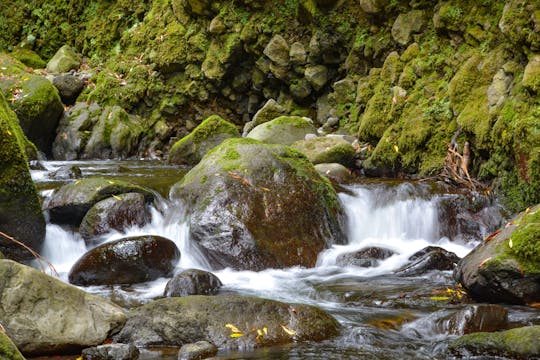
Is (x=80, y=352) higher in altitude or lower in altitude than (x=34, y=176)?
higher

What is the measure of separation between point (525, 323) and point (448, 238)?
11.3 ft

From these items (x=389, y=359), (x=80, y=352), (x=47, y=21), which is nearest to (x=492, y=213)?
(x=389, y=359)

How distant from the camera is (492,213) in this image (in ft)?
27.6

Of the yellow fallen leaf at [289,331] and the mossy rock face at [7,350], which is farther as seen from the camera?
the yellow fallen leaf at [289,331]

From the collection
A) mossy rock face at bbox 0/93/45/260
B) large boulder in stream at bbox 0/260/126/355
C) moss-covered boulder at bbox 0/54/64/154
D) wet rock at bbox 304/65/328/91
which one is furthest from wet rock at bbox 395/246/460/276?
moss-covered boulder at bbox 0/54/64/154

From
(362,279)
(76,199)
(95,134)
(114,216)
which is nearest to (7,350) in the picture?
(362,279)

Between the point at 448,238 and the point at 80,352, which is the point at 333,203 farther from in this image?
the point at 80,352

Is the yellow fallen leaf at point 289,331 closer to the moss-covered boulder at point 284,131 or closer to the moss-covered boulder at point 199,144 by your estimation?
the moss-covered boulder at point 284,131

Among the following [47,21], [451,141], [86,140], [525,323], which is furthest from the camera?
[47,21]

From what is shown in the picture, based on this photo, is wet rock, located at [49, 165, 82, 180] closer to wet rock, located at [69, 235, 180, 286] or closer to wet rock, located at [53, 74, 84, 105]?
wet rock, located at [69, 235, 180, 286]

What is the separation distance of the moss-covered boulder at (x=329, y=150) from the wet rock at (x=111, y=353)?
23.4 feet

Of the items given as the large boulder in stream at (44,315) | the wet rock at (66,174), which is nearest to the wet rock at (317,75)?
the wet rock at (66,174)

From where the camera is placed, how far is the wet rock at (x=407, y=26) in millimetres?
12289

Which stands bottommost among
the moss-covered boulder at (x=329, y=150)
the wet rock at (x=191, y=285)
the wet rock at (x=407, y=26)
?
the wet rock at (x=191, y=285)
